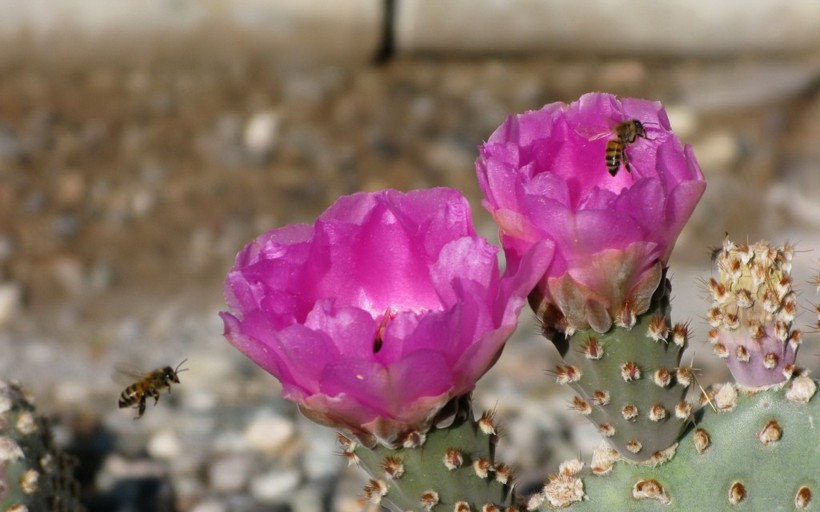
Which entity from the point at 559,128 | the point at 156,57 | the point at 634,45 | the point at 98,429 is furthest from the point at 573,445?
the point at 156,57

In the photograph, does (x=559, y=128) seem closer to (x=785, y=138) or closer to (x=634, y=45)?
(x=785, y=138)

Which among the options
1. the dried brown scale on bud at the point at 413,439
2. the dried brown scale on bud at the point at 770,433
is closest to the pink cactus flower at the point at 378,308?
the dried brown scale on bud at the point at 413,439

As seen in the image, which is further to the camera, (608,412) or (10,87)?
(10,87)

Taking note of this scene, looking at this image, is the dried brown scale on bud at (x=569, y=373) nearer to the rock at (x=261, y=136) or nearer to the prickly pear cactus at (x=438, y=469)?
the prickly pear cactus at (x=438, y=469)

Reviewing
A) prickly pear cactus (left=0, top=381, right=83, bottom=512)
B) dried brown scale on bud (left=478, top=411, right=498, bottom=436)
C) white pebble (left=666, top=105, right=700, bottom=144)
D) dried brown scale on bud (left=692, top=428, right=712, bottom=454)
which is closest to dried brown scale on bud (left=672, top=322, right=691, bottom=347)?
dried brown scale on bud (left=692, top=428, right=712, bottom=454)

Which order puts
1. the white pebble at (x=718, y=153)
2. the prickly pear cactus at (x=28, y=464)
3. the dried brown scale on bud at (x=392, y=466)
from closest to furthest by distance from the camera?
the dried brown scale on bud at (x=392, y=466), the prickly pear cactus at (x=28, y=464), the white pebble at (x=718, y=153)

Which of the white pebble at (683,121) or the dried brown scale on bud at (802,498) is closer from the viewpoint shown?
the dried brown scale on bud at (802,498)
